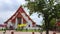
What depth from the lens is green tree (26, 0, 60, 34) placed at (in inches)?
1874

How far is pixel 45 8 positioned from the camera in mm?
47719

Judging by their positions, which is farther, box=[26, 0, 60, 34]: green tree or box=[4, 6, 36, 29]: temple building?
box=[4, 6, 36, 29]: temple building

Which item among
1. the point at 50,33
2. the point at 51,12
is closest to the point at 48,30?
the point at 50,33

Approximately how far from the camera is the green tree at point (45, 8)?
1874 inches

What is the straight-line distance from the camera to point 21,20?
239 ft

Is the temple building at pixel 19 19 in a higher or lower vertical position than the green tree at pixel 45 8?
lower

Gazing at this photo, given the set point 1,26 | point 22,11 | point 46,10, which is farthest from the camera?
point 22,11

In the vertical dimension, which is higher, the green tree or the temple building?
the green tree

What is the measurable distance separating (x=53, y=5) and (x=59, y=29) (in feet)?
33.7

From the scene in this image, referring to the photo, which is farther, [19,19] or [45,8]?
[19,19]

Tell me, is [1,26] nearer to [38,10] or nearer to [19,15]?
[19,15]

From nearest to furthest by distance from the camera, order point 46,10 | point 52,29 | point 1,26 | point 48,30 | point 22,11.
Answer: point 46,10, point 48,30, point 52,29, point 1,26, point 22,11

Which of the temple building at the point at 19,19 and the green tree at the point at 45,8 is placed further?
the temple building at the point at 19,19

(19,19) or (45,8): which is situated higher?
(45,8)
